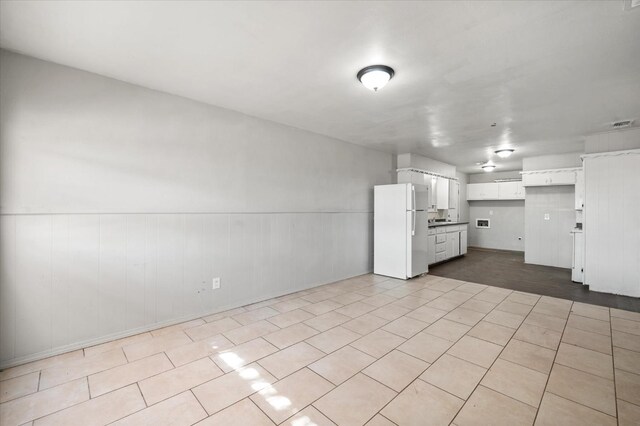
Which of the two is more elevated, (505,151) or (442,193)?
(505,151)

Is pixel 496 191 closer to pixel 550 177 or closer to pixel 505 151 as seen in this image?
pixel 550 177

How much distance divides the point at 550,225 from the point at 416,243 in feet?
12.0

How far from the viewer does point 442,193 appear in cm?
716

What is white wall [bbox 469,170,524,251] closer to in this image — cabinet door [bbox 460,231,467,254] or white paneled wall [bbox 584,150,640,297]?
cabinet door [bbox 460,231,467,254]

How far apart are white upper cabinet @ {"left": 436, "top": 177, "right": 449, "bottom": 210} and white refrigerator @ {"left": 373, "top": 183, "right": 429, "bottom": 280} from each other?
2.00 meters

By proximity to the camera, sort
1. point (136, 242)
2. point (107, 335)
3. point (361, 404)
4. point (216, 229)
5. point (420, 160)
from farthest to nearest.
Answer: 1. point (420, 160)
2. point (216, 229)
3. point (136, 242)
4. point (107, 335)
5. point (361, 404)

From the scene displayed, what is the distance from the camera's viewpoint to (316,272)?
4.62 metres

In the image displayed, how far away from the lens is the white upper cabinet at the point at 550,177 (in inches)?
228

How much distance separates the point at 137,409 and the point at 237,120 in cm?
310

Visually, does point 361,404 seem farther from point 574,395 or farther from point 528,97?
point 528,97

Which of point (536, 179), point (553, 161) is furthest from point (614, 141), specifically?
point (536, 179)

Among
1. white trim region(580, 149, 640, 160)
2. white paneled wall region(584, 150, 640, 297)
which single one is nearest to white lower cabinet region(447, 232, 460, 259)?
white paneled wall region(584, 150, 640, 297)

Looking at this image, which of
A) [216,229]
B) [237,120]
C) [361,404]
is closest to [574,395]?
[361,404]

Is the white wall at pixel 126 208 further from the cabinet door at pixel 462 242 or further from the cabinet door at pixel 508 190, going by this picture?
the cabinet door at pixel 508 190
